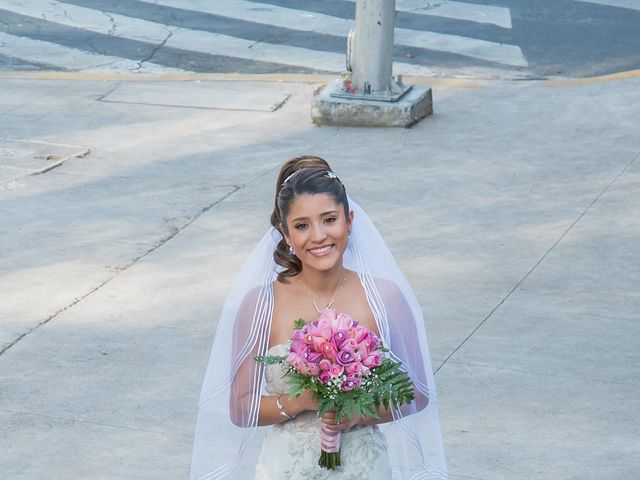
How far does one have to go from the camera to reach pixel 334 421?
377cm

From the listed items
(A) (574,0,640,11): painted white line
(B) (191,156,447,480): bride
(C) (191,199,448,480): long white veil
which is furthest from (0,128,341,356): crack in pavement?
(A) (574,0,640,11): painted white line

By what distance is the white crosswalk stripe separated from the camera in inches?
591

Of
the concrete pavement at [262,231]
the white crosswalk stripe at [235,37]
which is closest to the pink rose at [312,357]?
the concrete pavement at [262,231]

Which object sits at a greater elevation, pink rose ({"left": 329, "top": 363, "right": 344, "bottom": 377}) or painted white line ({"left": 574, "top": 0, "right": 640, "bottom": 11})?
pink rose ({"left": 329, "top": 363, "right": 344, "bottom": 377})

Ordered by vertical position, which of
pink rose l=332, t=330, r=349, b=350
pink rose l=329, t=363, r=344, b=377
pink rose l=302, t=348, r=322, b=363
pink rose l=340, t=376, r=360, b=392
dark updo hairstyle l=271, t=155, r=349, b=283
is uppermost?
dark updo hairstyle l=271, t=155, r=349, b=283

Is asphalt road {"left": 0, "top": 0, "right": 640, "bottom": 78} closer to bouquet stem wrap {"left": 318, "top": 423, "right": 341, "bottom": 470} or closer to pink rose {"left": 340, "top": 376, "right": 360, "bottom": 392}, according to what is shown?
bouquet stem wrap {"left": 318, "top": 423, "right": 341, "bottom": 470}

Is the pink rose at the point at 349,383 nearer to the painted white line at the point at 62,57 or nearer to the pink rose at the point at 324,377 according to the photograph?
the pink rose at the point at 324,377

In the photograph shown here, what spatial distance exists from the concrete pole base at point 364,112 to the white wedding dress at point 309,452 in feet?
26.7

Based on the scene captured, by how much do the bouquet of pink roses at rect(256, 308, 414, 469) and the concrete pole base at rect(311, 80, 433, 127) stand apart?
329 inches

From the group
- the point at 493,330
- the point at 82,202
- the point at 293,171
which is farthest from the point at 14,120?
the point at 293,171

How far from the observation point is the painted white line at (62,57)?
14820mm

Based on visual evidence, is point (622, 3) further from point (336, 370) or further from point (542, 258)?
point (336, 370)

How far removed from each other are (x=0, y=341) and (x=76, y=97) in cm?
602

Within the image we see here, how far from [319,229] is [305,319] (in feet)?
0.99
